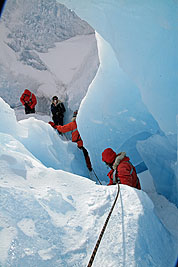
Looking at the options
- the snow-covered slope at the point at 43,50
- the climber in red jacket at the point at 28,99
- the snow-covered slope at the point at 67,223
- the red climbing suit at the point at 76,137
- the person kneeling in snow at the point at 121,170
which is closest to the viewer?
the snow-covered slope at the point at 67,223

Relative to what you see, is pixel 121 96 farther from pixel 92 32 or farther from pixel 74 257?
pixel 92 32

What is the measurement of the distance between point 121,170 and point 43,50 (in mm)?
4481

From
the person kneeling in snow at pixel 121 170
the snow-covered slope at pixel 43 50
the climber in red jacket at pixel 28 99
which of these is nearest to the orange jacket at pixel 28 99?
the climber in red jacket at pixel 28 99

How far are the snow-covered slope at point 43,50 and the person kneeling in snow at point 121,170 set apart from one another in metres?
2.78

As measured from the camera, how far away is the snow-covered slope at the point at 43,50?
17.1 ft

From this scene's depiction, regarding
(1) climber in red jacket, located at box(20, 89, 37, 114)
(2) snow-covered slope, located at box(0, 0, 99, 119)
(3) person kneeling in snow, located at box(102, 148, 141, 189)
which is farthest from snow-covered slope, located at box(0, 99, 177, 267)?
(1) climber in red jacket, located at box(20, 89, 37, 114)

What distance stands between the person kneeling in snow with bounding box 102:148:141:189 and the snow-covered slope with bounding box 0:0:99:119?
2.78m

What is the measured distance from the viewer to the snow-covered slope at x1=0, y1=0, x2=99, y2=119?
17.1 feet

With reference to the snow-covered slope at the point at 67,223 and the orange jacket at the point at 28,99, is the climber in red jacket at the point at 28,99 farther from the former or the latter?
the snow-covered slope at the point at 67,223

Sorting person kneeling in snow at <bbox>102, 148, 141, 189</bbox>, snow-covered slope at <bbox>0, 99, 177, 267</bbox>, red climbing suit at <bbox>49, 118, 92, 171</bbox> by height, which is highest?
red climbing suit at <bbox>49, 118, 92, 171</bbox>

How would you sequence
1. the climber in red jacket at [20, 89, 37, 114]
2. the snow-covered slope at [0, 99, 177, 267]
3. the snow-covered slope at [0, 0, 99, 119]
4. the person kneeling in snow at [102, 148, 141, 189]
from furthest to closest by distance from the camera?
the snow-covered slope at [0, 0, 99, 119], the climber in red jacket at [20, 89, 37, 114], the person kneeling in snow at [102, 148, 141, 189], the snow-covered slope at [0, 99, 177, 267]

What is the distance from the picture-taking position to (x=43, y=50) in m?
5.61

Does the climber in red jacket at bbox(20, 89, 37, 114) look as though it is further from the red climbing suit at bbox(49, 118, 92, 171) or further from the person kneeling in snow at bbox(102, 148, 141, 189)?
the person kneeling in snow at bbox(102, 148, 141, 189)

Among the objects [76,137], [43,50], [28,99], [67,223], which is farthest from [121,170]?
[43,50]
